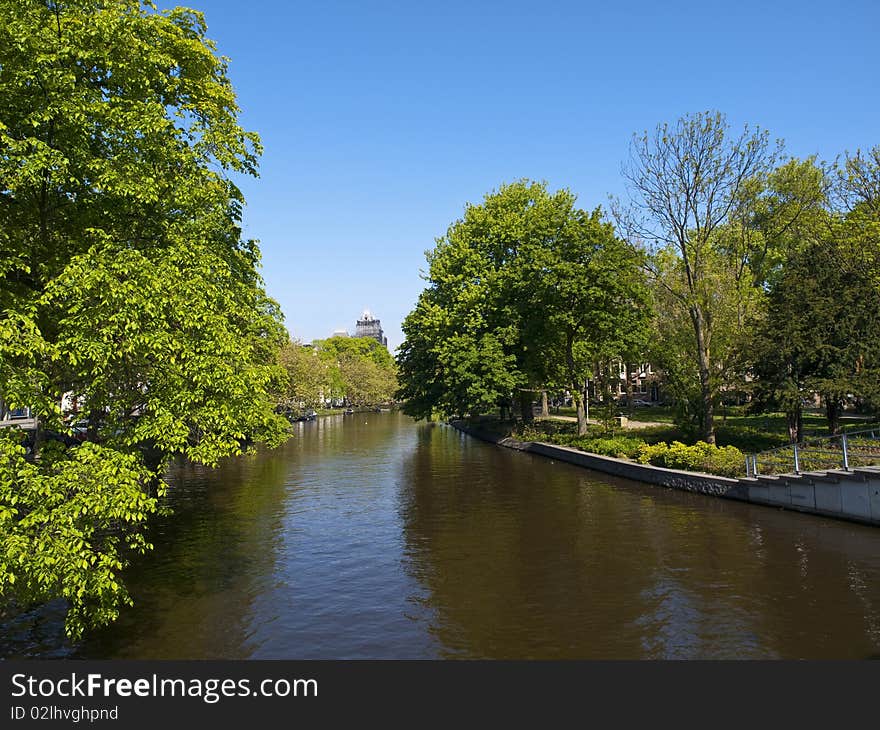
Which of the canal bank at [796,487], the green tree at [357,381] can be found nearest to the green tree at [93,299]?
the canal bank at [796,487]

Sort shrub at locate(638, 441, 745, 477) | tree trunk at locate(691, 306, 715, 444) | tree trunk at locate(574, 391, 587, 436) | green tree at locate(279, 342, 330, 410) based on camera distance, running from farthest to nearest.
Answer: green tree at locate(279, 342, 330, 410) → tree trunk at locate(574, 391, 587, 436) → tree trunk at locate(691, 306, 715, 444) → shrub at locate(638, 441, 745, 477)

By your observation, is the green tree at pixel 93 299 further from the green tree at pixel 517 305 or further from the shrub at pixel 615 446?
the green tree at pixel 517 305

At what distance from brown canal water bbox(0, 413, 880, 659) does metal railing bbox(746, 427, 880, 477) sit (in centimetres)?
201

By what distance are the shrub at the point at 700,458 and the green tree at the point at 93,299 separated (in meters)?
20.3

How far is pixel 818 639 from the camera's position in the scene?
38.3 ft

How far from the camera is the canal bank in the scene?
65.3 feet

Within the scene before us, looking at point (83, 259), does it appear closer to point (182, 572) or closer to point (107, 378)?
point (107, 378)

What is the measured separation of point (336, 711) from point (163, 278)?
7798 mm

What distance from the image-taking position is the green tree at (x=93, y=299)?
32.3 feet

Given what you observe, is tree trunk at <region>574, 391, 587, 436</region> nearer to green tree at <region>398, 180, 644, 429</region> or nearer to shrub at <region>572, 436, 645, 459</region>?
green tree at <region>398, 180, 644, 429</region>

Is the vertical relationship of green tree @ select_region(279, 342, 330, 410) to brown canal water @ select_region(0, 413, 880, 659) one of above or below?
above

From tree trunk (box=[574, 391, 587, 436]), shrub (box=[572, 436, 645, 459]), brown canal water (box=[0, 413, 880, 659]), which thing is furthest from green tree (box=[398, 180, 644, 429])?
brown canal water (box=[0, 413, 880, 659])

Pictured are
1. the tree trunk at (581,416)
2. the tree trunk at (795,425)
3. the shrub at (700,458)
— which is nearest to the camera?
the shrub at (700,458)

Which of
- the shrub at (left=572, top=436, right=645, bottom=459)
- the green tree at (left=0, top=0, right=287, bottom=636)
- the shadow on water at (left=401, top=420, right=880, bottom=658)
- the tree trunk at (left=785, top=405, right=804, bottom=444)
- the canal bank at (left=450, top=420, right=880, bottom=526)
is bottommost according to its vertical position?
the shadow on water at (left=401, top=420, right=880, bottom=658)
